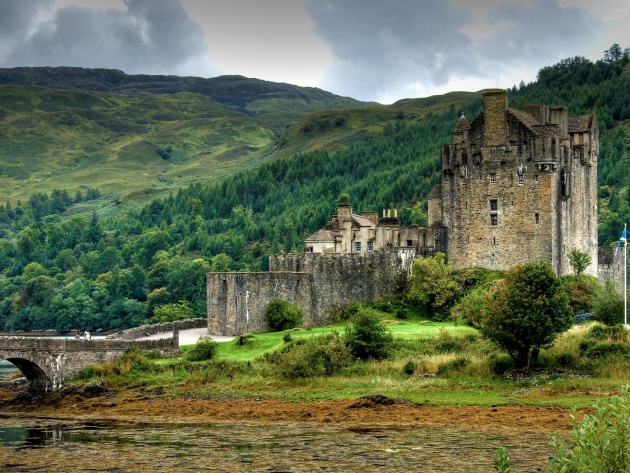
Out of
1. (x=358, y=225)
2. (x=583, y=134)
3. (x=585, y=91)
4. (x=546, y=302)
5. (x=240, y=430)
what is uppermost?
(x=585, y=91)

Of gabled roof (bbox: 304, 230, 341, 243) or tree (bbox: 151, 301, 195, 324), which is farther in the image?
tree (bbox: 151, 301, 195, 324)

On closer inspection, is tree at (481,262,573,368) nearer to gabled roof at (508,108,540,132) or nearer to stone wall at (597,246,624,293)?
gabled roof at (508,108,540,132)

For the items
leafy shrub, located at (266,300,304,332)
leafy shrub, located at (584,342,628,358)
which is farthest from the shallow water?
leafy shrub, located at (266,300,304,332)

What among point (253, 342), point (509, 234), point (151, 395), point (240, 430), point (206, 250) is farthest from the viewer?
point (206, 250)

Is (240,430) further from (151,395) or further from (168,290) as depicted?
(168,290)

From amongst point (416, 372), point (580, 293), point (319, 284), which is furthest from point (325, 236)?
point (416, 372)

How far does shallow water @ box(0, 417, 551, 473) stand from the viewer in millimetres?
39906

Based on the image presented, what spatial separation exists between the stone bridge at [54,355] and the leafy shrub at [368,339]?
15.2 m

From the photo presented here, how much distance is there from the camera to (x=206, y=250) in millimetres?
180000

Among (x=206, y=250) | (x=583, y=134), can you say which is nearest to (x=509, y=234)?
(x=583, y=134)

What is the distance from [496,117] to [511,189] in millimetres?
5257

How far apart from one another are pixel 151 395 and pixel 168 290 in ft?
311

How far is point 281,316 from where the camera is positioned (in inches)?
2832

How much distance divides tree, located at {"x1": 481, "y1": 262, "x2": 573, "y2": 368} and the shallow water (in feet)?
30.4
